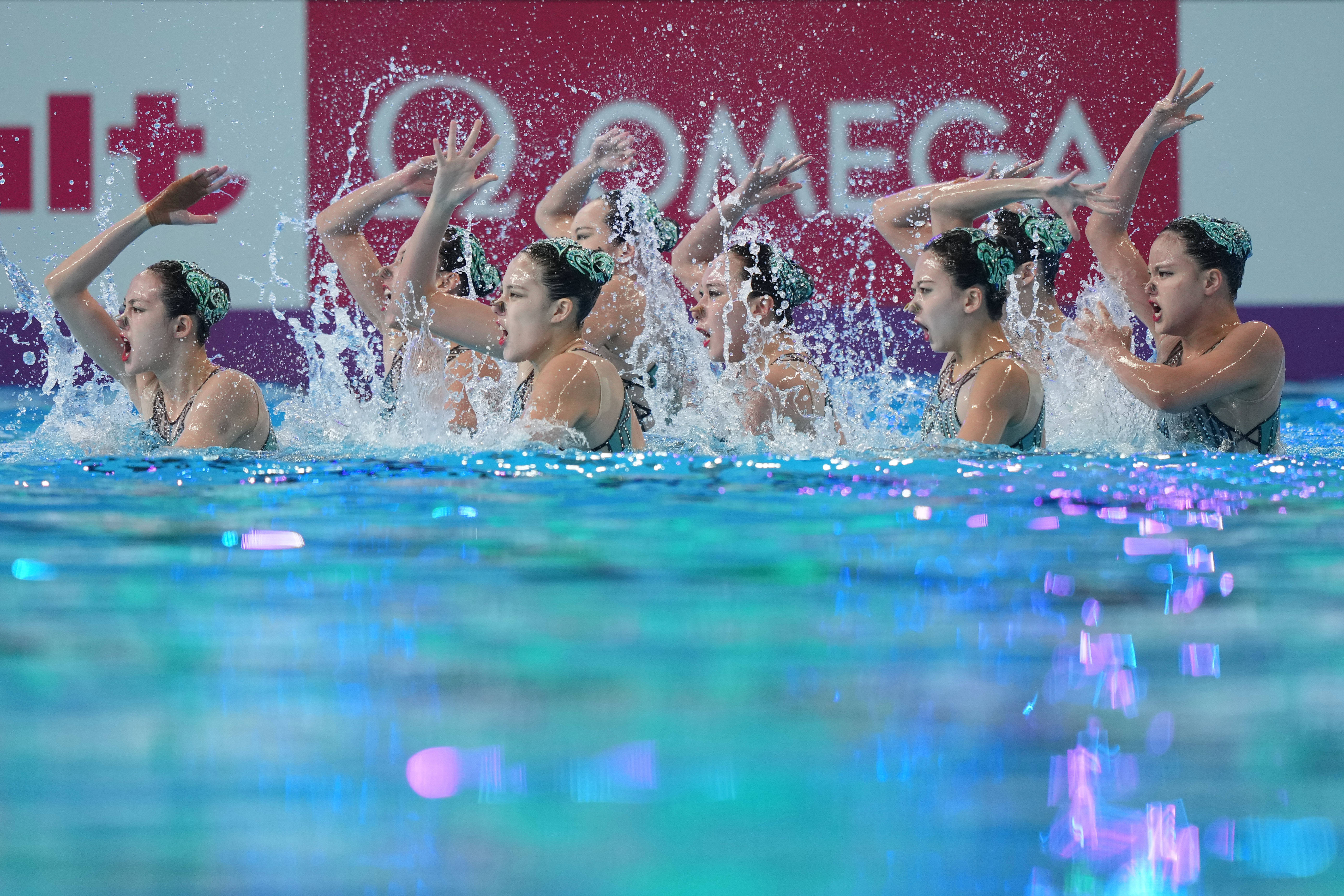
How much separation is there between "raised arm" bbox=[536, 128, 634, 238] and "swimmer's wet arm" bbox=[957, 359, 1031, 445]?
7.55 feet

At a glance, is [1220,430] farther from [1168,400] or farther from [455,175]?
[455,175]

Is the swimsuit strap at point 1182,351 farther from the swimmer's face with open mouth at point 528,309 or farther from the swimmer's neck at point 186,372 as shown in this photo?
the swimmer's neck at point 186,372

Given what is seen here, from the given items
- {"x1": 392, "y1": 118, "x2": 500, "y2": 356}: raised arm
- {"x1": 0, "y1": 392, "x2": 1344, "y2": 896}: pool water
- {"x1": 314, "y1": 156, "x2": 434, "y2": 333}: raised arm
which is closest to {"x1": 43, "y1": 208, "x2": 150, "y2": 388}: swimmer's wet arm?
{"x1": 314, "y1": 156, "x2": 434, "y2": 333}: raised arm

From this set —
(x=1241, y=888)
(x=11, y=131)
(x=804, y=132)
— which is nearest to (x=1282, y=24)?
(x=804, y=132)

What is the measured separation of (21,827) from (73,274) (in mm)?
3307

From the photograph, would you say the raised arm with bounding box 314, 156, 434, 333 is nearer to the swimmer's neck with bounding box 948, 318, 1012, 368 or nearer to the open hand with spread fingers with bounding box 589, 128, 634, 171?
the open hand with spread fingers with bounding box 589, 128, 634, 171

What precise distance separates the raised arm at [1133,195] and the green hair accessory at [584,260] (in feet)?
5.46

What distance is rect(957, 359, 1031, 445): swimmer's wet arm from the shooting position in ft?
11.9

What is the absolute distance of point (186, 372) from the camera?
4.06 m

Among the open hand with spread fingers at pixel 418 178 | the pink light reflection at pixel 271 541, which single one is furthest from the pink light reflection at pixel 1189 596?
the open hand with spread fingers at pixel 418 178

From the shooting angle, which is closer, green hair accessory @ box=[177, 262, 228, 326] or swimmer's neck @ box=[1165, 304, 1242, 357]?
swimmer's neck @ box=[1165, 304, 1242, 357]

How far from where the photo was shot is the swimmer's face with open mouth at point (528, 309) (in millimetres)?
3785

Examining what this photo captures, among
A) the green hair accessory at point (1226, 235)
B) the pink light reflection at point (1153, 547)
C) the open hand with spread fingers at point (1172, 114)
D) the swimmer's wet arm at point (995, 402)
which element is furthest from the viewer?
the open hand with spread fingers at point (1172, 114)

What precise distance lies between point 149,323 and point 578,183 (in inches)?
92.5
